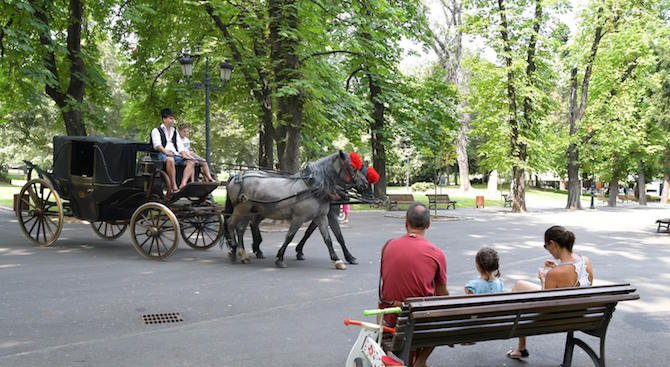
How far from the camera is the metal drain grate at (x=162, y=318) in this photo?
20.7 feet

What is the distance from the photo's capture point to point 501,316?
429 cm

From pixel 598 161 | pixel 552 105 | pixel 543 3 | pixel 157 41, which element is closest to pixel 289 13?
pixel 157 41

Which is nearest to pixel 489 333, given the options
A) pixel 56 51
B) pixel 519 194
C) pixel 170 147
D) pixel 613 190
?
pixel 170 147

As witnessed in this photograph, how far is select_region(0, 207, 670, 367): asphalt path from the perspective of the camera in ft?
17.2

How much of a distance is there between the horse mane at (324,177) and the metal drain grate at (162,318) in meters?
3.86

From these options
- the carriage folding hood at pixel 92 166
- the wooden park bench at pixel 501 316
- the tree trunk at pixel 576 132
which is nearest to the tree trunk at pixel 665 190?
the tree trunk at pixel 576 132

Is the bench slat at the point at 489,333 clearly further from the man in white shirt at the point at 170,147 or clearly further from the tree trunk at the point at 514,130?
the tree trunk at the point at 514,130

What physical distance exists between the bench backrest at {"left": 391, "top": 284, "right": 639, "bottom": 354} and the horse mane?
18.8 ft

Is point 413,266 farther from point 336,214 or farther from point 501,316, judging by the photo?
point 336,214

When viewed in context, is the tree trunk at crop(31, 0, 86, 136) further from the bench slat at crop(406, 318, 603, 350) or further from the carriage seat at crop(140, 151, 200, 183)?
the bench slat at crop(406, 318, 603, 350)

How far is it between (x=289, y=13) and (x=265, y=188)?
7.15 m

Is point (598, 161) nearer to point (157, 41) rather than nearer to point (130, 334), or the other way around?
point (157, 41)

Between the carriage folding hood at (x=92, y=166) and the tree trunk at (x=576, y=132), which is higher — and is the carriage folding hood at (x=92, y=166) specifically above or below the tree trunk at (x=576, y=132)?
below

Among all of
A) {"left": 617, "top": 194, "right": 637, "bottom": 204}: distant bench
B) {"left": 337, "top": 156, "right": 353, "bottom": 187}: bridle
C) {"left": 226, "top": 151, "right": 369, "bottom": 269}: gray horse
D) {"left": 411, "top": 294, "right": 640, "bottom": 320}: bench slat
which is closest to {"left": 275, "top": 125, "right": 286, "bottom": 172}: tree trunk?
{"left": 226, "top": 151, "right": 369, "bottom": 269}: gray horse
